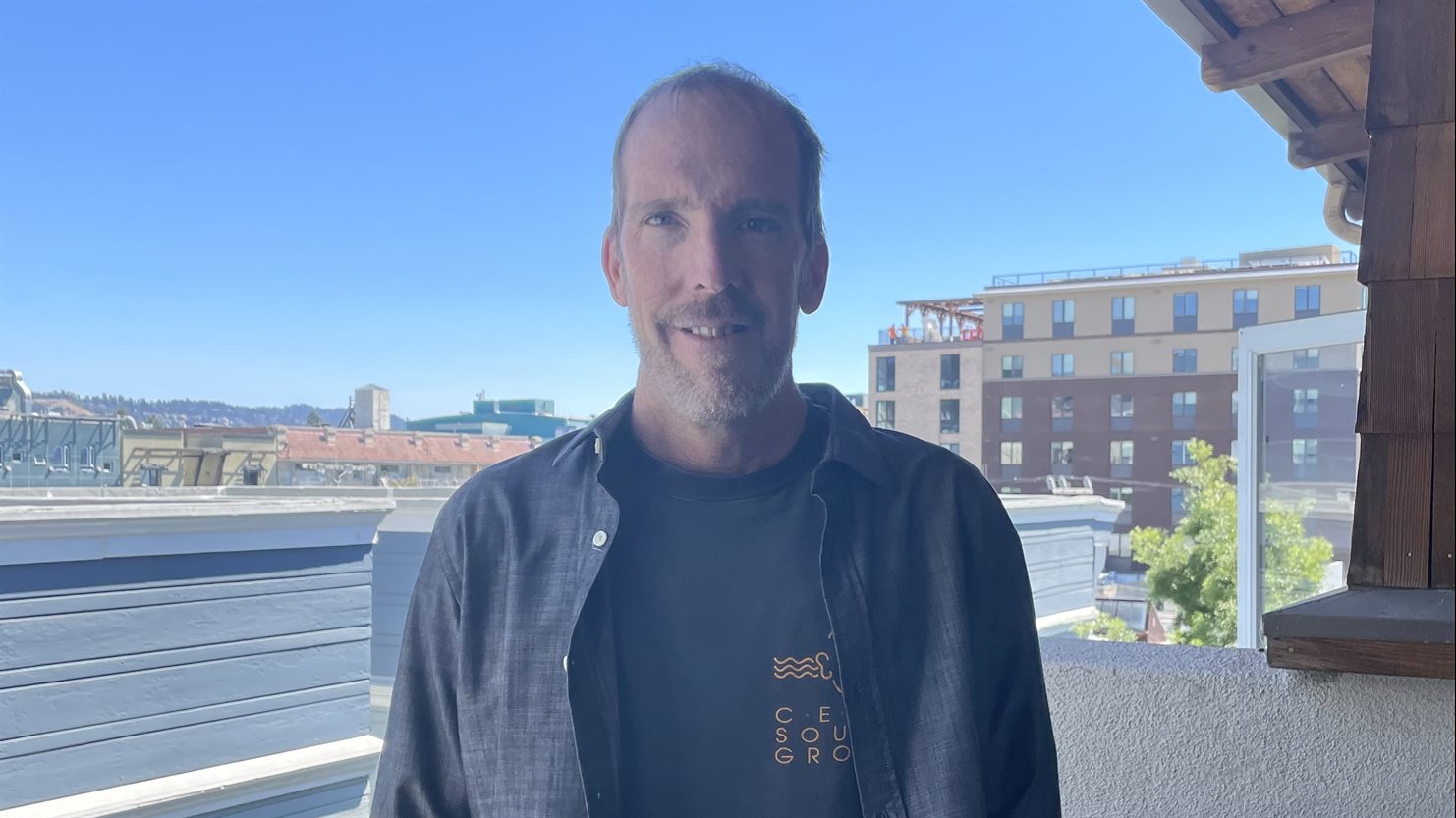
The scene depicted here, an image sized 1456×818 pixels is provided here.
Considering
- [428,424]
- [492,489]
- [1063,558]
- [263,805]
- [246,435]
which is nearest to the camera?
[492,489]

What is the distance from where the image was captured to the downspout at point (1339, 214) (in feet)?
8.42

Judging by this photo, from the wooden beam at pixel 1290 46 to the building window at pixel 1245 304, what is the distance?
3222 cm

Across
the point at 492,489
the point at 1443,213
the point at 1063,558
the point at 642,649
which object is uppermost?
the point at 1443,213

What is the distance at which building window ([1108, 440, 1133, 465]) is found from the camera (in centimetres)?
3231

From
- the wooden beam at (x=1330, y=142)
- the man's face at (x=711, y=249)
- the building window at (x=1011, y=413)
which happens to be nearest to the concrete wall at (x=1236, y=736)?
the man's face at (x=711, y=249)

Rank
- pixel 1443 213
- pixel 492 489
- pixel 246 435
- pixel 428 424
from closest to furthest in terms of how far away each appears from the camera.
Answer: pixel 1443 213, pixel 492 489, pixel 246 435, pixel 428 424

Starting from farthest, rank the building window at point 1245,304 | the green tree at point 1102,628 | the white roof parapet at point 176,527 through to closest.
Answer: the building window at point 1245,304
the green tree at point 1102,628
the white roof parapet at point 176,527

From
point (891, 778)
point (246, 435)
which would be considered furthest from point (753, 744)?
point (246, 435)

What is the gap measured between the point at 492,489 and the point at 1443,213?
950mm

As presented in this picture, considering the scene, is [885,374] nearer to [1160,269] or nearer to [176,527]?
[1160,269]

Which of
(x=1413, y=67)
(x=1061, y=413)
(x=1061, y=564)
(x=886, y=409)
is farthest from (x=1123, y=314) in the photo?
(x=1413, y=67)

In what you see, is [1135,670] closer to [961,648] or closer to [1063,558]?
[961,648]

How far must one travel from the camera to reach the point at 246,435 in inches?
864

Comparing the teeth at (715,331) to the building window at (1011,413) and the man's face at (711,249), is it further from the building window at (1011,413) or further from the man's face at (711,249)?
the building window at (1011,413)
